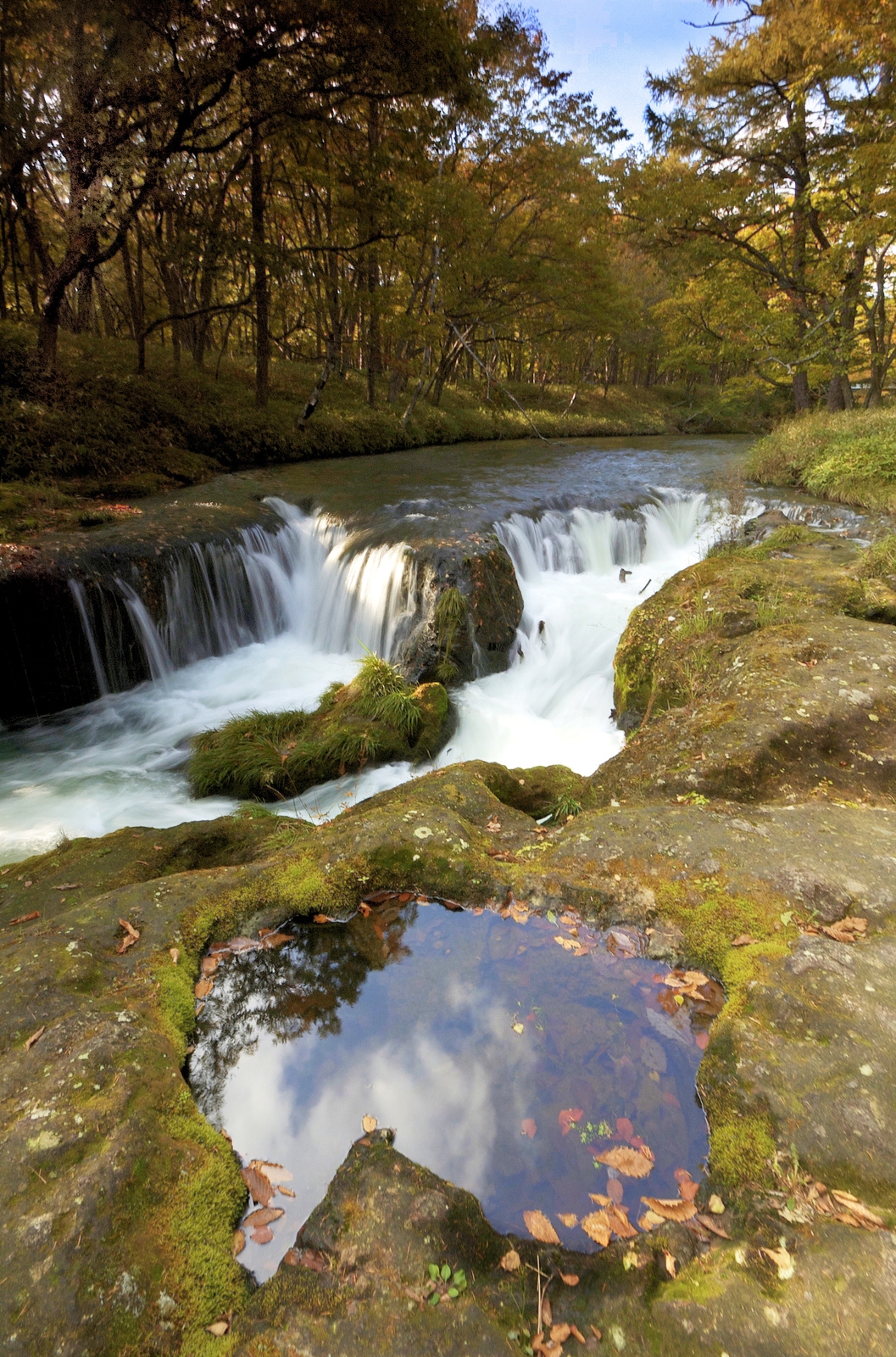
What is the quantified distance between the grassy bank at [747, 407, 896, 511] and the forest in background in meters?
3.05

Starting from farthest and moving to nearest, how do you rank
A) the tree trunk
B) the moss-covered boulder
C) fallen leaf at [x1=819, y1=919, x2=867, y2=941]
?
the tree trunk < the moss-covered boulder < fallen leaf at [x1=819, y1=919, x2=867, y2=941]

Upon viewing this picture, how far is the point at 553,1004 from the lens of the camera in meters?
2.23

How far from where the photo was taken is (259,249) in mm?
11805

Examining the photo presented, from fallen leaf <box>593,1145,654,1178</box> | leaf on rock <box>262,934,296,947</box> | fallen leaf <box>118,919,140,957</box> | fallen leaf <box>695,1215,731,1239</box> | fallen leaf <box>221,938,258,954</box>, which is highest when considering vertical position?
fallen leaf <box>118,919,140,957</box>

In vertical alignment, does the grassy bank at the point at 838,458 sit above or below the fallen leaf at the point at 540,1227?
above

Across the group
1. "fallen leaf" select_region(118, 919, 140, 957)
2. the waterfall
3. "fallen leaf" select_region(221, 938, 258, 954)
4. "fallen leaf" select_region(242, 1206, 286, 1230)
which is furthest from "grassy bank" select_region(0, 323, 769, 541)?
"fallen leaf" select_region(242, 1206, 286, 1230)

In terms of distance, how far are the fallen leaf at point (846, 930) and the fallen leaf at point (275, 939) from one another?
2.19 m

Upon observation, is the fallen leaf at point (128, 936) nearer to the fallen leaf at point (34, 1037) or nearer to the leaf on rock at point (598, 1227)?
the fallen leaf at point (34, 1037)

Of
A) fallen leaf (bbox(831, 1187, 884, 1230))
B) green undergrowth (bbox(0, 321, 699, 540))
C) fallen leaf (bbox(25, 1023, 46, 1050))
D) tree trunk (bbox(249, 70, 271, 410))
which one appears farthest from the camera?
tree trunk (bbox(249, 70, 271, 410))

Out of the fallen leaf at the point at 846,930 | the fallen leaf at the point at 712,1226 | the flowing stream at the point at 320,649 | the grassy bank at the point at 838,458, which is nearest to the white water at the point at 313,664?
the flowing stream at the point at 320,649

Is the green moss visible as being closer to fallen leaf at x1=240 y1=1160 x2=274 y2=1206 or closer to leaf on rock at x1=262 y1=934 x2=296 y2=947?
fallen leaf at x1=240 y1=1160 x2=274 y2=1206

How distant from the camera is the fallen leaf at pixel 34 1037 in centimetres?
183

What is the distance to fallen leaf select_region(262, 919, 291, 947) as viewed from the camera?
253cm

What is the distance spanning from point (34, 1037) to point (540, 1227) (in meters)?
1.62
